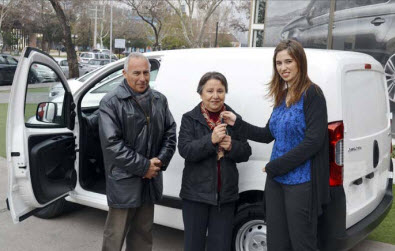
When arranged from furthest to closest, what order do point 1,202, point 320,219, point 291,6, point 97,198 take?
point 291,6
point 1,202
point 97,198
point 320,219

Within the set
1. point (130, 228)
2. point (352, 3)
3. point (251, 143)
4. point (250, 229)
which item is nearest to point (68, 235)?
point (130, 228)

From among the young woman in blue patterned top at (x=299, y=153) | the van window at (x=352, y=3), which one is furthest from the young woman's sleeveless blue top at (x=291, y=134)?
the van window at (x=352, y=3)

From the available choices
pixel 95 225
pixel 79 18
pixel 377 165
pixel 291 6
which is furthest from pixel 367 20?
pixel 79 18

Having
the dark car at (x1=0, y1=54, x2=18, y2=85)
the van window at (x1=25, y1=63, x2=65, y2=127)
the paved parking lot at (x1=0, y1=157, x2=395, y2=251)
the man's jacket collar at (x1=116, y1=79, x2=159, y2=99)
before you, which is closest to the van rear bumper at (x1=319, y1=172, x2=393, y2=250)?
the paved parking lot at (x1=0, y1=157, x2=395, y2=251)

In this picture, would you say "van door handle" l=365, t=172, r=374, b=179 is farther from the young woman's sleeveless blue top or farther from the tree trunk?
the tree trunk

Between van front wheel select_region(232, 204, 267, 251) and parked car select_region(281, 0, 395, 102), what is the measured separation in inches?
295

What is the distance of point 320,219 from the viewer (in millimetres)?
2756

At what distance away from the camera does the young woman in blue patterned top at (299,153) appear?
2387mm

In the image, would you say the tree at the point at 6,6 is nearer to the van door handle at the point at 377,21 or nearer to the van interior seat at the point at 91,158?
the van door handle at the point at 377,21

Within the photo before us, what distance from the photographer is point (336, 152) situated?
9.09 ft

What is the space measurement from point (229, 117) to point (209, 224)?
0.79 metres

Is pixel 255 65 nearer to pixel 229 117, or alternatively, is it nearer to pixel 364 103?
pixel 229 117

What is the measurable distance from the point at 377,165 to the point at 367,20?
7.71m

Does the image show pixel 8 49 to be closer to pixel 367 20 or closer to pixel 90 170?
pixel 367 20
